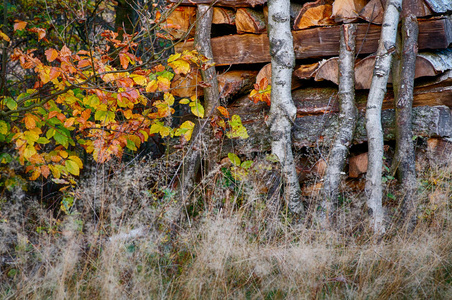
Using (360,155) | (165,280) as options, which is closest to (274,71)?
(360,155)

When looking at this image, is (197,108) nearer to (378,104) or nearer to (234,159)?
(234,159)

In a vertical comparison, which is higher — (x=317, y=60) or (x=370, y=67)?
(x=317, y=60)

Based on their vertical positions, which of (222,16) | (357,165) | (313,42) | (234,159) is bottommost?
(357,165)

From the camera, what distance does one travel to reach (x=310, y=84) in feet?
12.7

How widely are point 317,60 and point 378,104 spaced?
776mm

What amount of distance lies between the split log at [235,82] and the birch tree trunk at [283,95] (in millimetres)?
Result: 487

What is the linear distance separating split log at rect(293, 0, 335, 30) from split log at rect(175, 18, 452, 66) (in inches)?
2.4

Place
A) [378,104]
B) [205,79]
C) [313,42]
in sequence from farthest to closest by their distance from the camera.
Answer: [205,79]
[313,42]
[378,104]

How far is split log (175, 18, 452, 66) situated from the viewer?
3295 mm

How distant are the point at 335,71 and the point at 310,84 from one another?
0.34m

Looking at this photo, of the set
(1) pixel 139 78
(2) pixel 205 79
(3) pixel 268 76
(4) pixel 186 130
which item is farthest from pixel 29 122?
(3) pixel 268 76

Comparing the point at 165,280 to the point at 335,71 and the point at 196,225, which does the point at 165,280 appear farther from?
the point at 335,71

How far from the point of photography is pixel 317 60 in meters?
3.77

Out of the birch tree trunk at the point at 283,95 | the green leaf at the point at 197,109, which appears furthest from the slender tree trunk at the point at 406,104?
the green leaf at the point at 197,109
